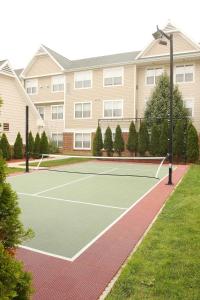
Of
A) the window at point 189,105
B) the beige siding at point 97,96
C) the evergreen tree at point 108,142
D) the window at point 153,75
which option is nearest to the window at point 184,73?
the window at point 153,75

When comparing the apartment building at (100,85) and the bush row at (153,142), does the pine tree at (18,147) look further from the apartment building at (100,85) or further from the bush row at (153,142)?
the apartment building at (100,85)

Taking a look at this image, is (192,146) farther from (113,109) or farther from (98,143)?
(113,109)

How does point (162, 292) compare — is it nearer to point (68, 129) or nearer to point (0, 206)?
point (0, 206)

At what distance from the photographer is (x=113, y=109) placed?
28.8 metres

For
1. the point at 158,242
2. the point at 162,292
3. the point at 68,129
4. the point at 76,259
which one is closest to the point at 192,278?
the point at 162,292

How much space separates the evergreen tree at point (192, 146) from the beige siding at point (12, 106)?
14.8 meters

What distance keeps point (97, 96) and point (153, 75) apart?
6082 millimetres

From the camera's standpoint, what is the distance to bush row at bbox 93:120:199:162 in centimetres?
2275

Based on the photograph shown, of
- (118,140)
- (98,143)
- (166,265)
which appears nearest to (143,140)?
(118,140)

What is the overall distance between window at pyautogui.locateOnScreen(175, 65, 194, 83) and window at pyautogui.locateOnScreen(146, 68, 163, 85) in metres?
1.67

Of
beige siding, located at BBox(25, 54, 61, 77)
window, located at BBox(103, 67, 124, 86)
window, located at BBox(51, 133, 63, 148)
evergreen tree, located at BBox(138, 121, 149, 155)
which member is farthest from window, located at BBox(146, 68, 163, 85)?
window, located at BBox(51, 133, 63, 148)

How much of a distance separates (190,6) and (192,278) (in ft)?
31.3

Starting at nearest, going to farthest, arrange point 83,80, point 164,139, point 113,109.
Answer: point 164,139 → point 113,109 → point 83,80

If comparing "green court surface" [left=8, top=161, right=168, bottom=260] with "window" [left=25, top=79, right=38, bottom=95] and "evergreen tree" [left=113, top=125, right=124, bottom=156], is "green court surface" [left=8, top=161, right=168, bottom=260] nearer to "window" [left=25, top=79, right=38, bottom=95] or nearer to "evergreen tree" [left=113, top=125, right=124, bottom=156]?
"evergreen tree" [left=113, top=125, right=124, bottom=156]
